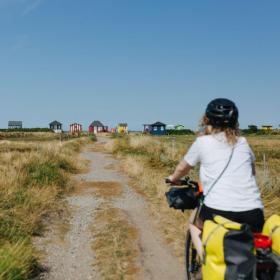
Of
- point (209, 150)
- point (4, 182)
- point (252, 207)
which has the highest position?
point (209, 150)

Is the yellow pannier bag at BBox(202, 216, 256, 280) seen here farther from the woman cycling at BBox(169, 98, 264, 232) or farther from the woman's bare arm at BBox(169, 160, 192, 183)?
the woman's bare arm at BBox(169, 160, 192, 183)

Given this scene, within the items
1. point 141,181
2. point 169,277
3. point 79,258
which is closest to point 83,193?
point 141,181

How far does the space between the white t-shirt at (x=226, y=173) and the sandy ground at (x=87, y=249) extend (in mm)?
2405

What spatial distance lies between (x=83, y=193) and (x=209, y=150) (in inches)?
361

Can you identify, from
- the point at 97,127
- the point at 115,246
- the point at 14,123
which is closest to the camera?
the point at 115,246

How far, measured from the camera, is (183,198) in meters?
4.28

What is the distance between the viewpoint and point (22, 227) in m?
7.36

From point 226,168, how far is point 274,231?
2.17 feet

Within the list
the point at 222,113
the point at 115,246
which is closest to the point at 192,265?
the point at 222,113

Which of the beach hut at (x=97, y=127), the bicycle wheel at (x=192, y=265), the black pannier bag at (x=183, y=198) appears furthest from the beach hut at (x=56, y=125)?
the black pannier bag at (x=183, y=198)

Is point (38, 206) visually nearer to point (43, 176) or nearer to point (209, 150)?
point (43, 176)

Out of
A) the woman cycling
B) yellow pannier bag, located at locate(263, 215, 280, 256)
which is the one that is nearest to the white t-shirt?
the woman cycling

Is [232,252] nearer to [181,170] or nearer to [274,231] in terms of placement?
[274,231]

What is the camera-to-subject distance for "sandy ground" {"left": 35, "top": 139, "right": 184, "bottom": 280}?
19.2ft
